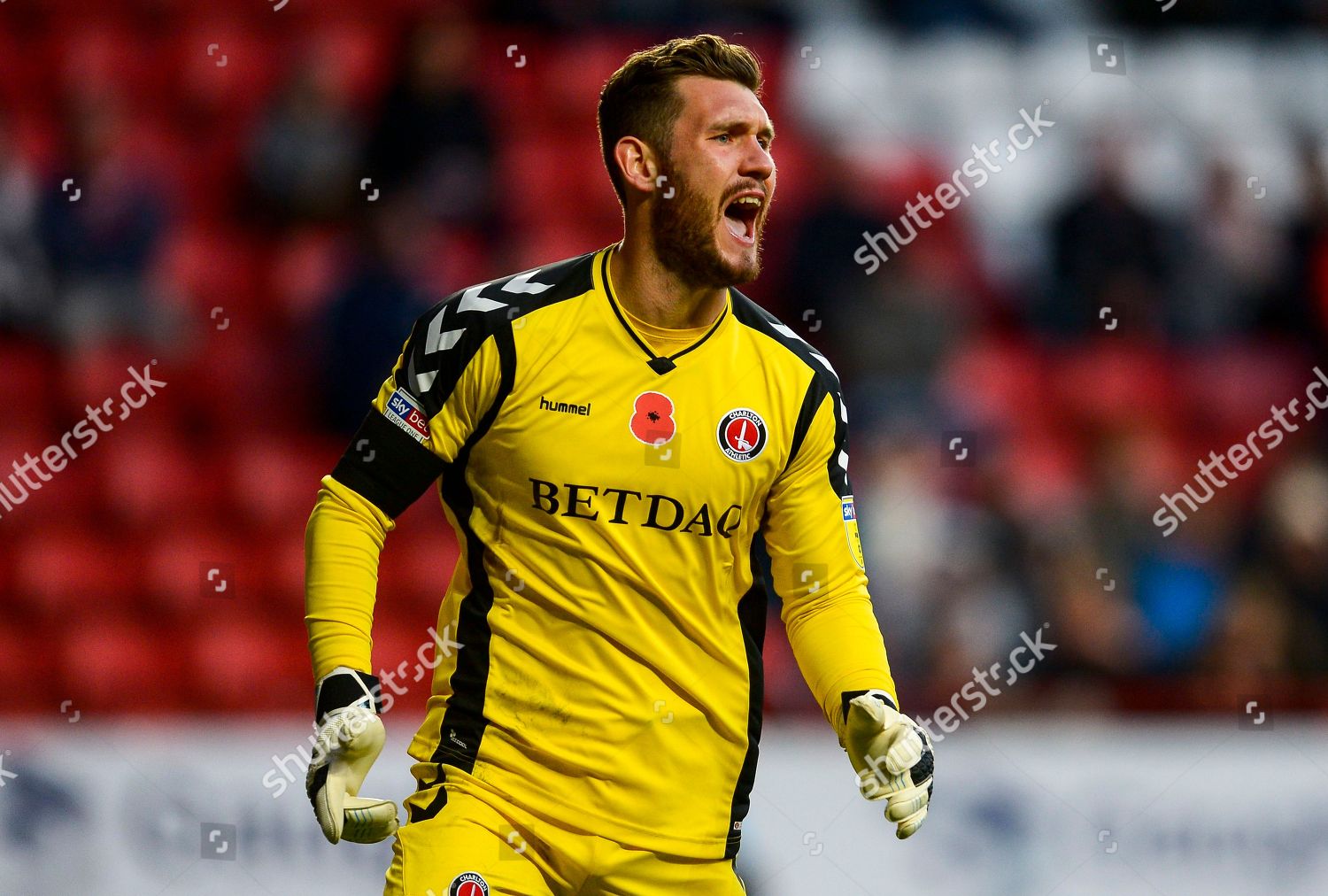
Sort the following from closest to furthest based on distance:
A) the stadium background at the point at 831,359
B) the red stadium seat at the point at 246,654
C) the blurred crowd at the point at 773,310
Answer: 1. the stadium background at the point at 831,359
2. the red stadium seat at the point at 246,654
3. the blurred crowd at the point at 773,310

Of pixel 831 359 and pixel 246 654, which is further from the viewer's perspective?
pixel 831 359

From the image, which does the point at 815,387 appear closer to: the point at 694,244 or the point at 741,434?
the point at 741,434

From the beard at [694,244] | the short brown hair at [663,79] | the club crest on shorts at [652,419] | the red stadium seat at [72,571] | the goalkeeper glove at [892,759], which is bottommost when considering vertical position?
the red stadium seat at [72,571]

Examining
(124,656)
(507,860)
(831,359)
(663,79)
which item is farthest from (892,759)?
(124,656)

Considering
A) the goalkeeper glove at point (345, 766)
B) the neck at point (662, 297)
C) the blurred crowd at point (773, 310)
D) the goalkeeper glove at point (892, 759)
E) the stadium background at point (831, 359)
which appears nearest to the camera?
the goalkeeper glove at point (345, 766)

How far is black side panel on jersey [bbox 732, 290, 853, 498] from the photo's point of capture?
13.5 ft

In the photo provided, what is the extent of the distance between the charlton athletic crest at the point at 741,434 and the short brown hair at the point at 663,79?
635 millimetres

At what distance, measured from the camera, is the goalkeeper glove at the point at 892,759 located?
374 centimetres

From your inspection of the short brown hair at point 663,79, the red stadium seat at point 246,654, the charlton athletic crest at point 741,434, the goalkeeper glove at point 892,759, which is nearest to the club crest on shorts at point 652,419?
the charlton athletic crest at point 741,434

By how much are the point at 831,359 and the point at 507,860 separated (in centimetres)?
505

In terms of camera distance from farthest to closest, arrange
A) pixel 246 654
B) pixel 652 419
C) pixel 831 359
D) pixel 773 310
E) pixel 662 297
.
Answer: pixel 773 310 < pixel 831 359 < pixel 246 654 < pixel 662 297 < pixel 652 419

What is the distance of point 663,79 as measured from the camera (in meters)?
4.12

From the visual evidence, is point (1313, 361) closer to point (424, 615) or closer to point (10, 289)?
point (424, 615)

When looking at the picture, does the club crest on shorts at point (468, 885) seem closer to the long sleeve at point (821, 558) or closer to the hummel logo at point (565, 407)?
the long sleeve at point (821, 558)
